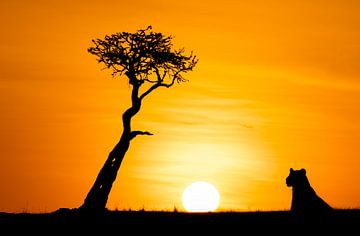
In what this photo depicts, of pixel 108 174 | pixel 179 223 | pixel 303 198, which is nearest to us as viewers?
pixel 303 198

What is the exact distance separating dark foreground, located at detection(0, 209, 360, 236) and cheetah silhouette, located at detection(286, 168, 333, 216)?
0.38m

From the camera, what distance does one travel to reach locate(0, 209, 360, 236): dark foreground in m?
32.1

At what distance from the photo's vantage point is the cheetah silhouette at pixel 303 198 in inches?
1292

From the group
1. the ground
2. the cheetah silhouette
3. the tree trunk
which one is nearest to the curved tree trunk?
the tree trunk

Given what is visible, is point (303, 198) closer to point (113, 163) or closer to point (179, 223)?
point (179, 223)

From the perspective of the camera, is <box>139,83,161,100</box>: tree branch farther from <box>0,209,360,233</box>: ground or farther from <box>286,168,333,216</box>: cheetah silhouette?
<box>286,168,333,216</box>: cheetah silhouette

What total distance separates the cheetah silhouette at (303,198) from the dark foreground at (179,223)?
375 millimetres

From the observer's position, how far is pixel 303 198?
33344 mm

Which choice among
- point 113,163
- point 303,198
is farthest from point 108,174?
point 303,198

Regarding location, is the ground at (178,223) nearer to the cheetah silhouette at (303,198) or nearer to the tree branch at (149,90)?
the cheetah silhouette at (303,198)

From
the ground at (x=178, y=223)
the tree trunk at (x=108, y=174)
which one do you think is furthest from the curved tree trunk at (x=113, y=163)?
the ground at (x=178, y=223)

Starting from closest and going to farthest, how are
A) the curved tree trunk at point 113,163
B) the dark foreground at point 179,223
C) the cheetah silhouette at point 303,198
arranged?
the dark foreground at point 179,223 < the cheetah silhouette at point 303,198 < the curved tree trunk at point 113,163

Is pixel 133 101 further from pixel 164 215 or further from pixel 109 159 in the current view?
pixel 164 215

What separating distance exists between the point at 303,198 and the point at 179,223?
20.0ft
